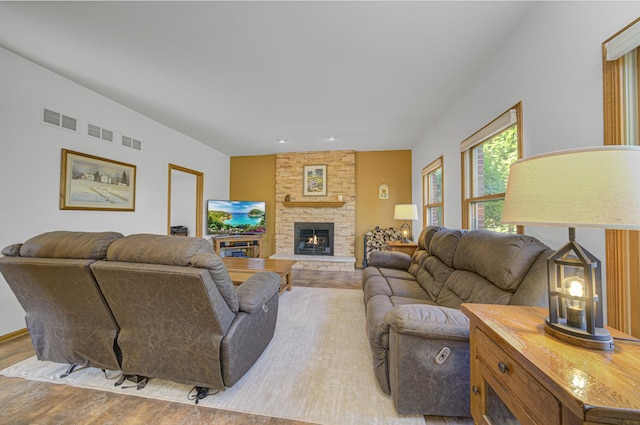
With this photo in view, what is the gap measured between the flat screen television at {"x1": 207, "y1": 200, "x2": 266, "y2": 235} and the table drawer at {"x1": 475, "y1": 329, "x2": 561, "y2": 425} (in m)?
5.03

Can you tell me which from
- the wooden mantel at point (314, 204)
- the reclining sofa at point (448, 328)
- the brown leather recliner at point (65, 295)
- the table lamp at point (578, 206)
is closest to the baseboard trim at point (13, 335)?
the brown leather recliner at point (65, 295)

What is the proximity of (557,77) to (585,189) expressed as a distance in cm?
130

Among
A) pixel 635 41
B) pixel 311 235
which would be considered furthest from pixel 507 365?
pixel 311 235

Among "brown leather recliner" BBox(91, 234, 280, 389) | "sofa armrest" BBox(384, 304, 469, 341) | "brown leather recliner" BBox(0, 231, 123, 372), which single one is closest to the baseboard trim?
"brown leather recliner" BBox(0, 231, 123, 372)

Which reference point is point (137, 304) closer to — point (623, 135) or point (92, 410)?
point (92, 410)

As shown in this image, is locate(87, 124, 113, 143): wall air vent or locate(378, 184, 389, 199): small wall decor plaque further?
locate(378, 184, 389, 199): small wall decor plaque

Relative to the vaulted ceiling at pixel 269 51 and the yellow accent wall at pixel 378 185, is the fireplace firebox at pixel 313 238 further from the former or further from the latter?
the vaulted ceiling at pixel 269 51

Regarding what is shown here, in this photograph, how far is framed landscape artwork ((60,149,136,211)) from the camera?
269 centimetres

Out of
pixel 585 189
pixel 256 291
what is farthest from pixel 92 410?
pixel 585 189

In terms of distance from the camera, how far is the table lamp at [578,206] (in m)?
0.66

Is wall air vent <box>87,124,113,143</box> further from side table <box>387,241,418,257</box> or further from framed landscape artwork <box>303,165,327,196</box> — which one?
side table <box>387,241,418,257</box>

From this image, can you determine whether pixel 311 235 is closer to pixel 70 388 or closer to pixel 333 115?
pixel 333 115

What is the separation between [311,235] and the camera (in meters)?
5.60

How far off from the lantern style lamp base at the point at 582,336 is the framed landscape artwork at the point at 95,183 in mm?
4131
